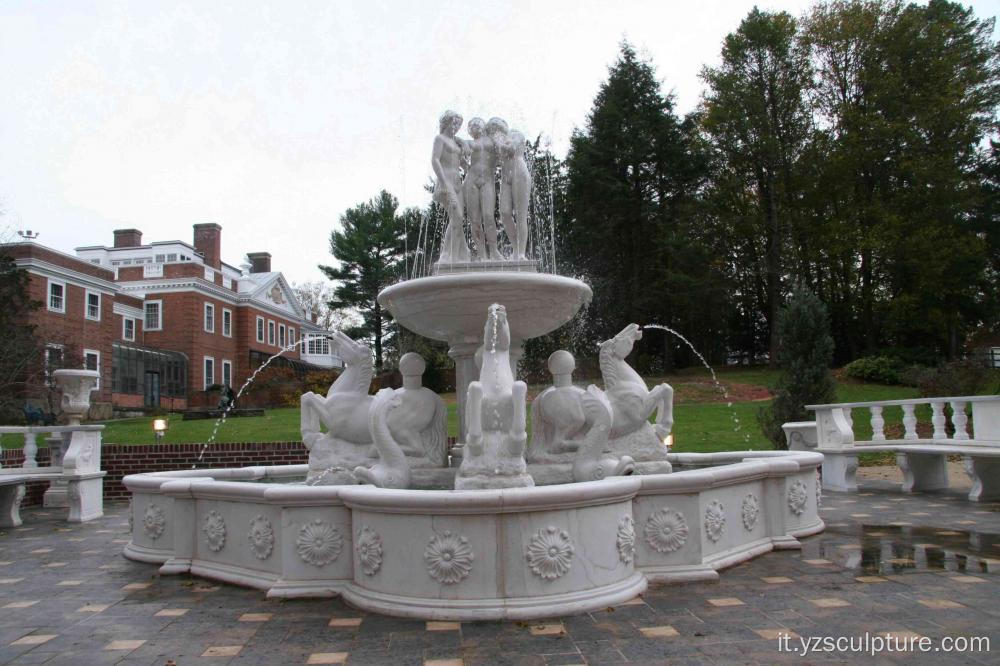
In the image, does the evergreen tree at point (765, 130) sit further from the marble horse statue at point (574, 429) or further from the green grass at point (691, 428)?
the marble horse statue at point (574, 429)

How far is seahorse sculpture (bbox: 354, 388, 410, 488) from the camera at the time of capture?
5.58m

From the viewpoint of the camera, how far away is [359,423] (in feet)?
20.0

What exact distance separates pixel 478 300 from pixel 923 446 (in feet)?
23.6

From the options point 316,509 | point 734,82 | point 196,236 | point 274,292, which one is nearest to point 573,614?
point 316,509

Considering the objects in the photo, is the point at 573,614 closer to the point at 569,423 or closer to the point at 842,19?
the point at 569,423

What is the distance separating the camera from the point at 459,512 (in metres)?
4.23

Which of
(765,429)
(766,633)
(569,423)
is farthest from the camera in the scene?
(765,429)

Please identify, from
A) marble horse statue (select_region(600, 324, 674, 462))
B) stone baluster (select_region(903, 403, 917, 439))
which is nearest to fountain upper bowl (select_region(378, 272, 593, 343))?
marble horse statue (select_region(600, 324, 674, 462))

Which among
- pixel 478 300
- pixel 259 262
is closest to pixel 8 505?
pixel 478 300

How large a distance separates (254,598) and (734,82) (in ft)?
117

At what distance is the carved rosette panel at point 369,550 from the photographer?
4.46m

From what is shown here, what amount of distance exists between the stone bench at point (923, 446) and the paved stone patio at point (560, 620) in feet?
11.6

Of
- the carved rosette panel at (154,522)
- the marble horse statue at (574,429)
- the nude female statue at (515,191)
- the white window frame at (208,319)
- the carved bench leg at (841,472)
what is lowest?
the carved bench leg at (841,472)

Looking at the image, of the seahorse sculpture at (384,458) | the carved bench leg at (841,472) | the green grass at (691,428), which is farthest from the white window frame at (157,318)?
the seahorse sculpture at (384,458)
